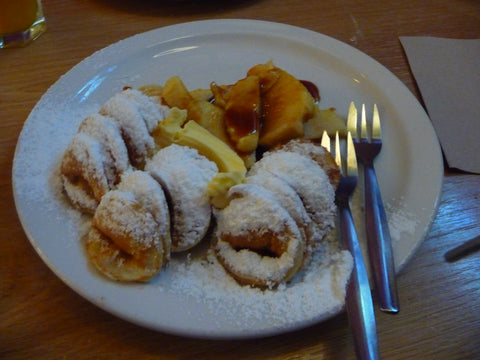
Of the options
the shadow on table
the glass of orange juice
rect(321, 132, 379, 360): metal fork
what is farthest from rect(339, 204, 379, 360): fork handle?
the glass of orange juice

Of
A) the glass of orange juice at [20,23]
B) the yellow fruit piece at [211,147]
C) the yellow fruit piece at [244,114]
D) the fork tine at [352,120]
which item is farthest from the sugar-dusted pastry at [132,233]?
the glass of orange juice at [20,23]

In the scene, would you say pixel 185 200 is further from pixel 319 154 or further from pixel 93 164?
pixel 319 154

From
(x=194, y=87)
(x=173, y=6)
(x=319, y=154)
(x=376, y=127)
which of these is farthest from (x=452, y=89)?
(x=173, y=6)

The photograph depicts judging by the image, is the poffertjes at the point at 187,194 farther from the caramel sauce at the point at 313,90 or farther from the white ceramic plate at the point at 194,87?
the caramel sauce at the point at 313,90

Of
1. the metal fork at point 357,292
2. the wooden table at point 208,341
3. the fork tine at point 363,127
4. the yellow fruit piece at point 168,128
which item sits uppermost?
the yellow fruit piece at point 168,128

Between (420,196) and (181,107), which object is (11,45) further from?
(420,196)

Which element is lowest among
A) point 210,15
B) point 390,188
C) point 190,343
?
point 190,343

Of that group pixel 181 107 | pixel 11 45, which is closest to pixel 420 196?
pixel 181 107
